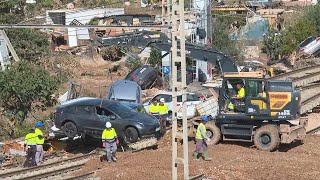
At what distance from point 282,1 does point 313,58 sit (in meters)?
33.7

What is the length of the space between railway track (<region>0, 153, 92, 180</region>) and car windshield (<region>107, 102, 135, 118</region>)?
8.94 ft

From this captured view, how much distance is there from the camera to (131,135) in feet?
77.9

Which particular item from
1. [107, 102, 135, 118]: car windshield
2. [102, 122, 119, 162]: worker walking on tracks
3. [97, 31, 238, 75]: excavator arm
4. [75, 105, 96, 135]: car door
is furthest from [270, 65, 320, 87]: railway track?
[102, 122, 119, 162]: worker walking on tracks

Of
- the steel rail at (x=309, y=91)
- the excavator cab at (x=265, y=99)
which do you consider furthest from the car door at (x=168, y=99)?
the excavator cab at (x=265, y=99)

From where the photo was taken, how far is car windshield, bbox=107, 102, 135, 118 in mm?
24219

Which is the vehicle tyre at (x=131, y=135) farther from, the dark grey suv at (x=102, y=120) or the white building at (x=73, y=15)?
the white building at (x=73, y=15)

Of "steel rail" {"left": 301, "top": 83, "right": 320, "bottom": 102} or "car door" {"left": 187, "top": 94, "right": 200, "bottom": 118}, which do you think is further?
"steel rail" {"left": 301, "top": 83, "right": 320, "bottom": 102}

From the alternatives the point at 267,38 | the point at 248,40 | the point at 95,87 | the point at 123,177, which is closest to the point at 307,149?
the point at 123,177

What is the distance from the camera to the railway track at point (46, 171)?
19.8 m

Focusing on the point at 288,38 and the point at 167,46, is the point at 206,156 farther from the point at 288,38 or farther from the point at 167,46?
the point at 288,38

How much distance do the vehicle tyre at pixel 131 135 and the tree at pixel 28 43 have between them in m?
24.2

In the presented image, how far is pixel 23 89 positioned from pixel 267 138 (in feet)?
40.3

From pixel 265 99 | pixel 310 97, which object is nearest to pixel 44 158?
pixel 265 99

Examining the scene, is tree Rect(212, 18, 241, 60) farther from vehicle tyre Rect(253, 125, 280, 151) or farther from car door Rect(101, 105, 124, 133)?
vehicle tyre Rect(253, 125, 280, 151)
